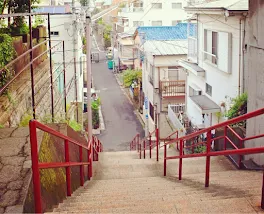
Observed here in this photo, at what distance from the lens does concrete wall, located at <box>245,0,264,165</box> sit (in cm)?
716

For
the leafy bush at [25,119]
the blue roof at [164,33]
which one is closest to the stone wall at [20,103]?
the leafy bush at [25,119]

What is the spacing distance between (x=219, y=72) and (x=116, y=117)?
1555 cm

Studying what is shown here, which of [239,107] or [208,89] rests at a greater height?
[208,89]

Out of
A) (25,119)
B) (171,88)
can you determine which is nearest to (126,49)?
(171,88)

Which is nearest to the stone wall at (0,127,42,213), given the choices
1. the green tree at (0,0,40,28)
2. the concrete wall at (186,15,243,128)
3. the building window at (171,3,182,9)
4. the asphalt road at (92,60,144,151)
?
the green tree at (0,0,40,28)

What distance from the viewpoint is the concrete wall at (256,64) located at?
282 inches

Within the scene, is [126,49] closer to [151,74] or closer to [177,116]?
[151,74]

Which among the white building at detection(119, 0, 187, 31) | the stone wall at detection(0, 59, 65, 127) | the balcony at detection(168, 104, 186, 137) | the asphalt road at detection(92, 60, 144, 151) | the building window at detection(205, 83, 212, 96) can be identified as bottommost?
the asphalt road at detection(92, 60, 144, 151)

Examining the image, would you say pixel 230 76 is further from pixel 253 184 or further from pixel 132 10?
pixel 132 10

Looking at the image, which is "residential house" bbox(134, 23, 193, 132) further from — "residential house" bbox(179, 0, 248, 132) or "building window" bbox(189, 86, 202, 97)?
"residential house" bbox(179, 0, 248, 132)

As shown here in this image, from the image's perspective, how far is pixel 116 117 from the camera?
29.7m

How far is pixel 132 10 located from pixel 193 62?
1032 inches

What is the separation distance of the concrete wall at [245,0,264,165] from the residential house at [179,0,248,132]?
16.1 feet

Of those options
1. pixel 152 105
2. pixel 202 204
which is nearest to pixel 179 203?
pixel 202 204
